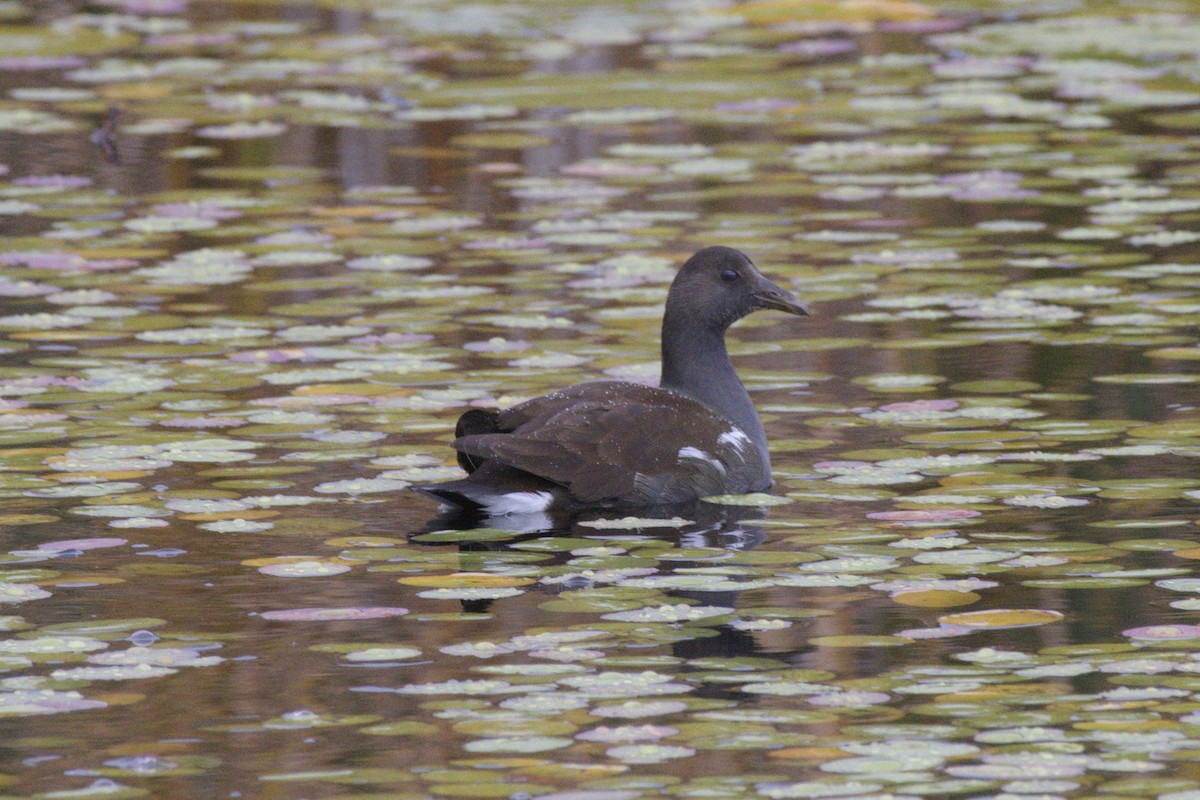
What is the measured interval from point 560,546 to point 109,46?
11.6 meters

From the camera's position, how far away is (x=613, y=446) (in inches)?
289

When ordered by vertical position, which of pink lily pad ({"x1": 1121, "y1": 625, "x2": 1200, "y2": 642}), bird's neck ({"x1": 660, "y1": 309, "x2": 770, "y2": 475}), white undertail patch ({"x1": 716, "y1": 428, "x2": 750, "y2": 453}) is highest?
bird's neck ({"x1": 660, "y1": 309, "x2": 770, "y2": 475})

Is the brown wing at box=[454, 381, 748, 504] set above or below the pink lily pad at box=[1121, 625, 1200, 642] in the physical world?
above

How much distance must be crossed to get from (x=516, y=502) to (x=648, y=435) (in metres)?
0.56

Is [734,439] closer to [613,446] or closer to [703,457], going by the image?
[703,457]

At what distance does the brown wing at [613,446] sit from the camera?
7133 mm

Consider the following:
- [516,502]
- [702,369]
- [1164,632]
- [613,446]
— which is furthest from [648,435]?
[1164,632]

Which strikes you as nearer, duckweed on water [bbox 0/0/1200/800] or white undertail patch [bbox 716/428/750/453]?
duckweed on water [bbox 0/0/1200/800]

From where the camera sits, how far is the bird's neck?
793 centimetres

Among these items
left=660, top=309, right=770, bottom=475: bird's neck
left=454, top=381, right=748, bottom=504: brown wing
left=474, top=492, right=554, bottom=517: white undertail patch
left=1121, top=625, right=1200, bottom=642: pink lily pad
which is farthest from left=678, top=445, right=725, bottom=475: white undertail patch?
left=1121, top=625, right=1200, bottom=642: pink lily pad

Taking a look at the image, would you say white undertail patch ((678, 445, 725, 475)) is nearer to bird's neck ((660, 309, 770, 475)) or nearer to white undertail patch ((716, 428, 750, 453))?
white undertail patch ((716, 428, 750, 453))

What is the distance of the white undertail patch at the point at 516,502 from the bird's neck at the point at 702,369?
0.94 meters

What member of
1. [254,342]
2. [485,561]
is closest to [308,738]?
[485,561]

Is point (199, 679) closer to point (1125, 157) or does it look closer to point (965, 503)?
point (965, 503)
